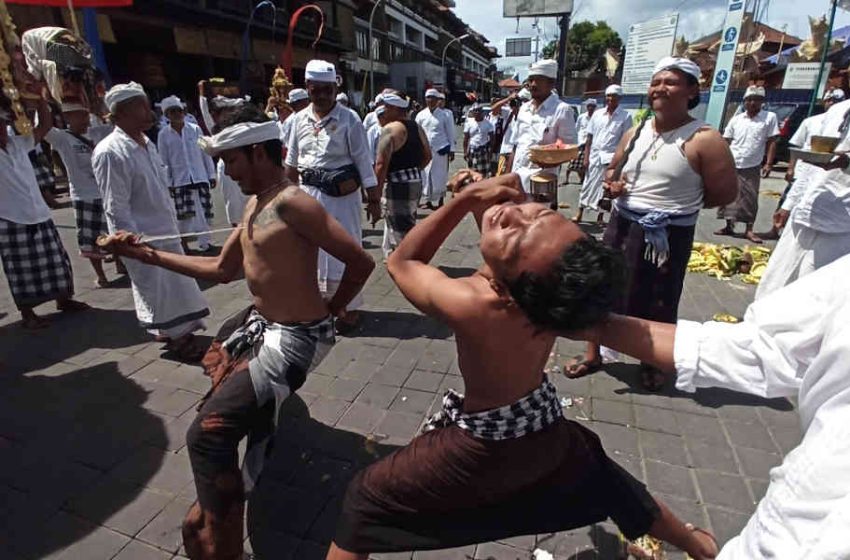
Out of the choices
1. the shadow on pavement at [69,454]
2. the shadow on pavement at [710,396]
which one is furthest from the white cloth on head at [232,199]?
the shadow on pavement at [710,396]

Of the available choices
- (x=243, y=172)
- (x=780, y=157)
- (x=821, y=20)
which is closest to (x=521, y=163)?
(x=243, y=172)

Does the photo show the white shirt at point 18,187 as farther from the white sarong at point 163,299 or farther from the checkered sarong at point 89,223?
the white sarong at point 163,299

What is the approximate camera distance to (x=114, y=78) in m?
14.2

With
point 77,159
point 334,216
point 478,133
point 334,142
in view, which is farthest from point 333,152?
point 478,133

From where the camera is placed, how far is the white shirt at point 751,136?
698cm

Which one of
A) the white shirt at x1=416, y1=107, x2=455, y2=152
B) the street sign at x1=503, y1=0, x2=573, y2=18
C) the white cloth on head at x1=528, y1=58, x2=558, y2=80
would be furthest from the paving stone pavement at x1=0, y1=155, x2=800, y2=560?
the street sign at x1=503, y1=0, x2=573, y2=18

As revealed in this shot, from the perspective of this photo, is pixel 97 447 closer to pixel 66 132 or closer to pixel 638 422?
pixel 638 422

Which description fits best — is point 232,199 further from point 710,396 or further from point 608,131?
point 710,396

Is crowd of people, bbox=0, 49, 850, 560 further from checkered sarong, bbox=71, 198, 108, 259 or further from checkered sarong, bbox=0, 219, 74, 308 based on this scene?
checkered sarong, bbox=71, 198, 108, 259

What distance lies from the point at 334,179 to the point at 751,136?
21.5 feet

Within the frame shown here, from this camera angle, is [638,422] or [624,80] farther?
[624,80]

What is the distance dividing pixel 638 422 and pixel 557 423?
5.26 ft

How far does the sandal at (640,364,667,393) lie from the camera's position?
3.21 m

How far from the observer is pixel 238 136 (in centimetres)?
206
